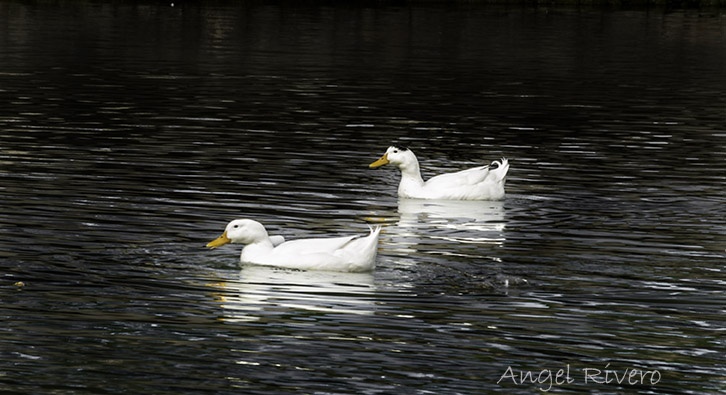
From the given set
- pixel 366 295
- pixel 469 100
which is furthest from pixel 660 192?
pixel 469 100

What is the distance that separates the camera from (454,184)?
2503 cm

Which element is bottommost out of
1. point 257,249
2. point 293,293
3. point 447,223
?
point 447,223

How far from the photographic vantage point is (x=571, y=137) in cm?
3541

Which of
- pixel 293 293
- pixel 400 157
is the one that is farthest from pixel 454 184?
pixel 293 293

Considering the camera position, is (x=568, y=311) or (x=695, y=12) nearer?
(x=568, y=311)

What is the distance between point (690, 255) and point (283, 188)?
323 inches

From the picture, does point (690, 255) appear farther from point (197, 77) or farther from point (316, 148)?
point (197, 77)

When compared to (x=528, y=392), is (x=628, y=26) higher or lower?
lower

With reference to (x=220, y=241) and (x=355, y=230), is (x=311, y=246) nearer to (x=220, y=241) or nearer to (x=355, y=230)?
(x=220, y=241)

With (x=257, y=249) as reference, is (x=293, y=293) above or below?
below

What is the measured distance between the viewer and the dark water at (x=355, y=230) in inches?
560

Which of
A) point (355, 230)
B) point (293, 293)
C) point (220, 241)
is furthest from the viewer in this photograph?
point (355, 230)
